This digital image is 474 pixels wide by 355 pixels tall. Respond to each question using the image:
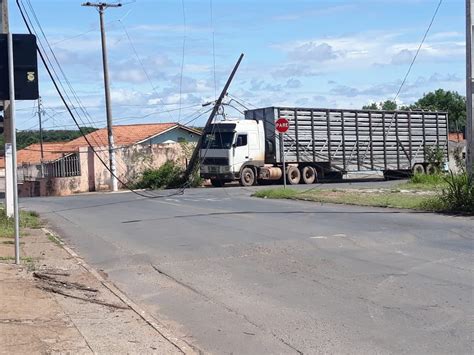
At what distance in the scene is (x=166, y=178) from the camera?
130 feet

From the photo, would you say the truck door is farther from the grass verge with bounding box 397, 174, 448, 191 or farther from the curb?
the curb

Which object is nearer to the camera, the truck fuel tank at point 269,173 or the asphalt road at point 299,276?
the asphalt road at point 299,276

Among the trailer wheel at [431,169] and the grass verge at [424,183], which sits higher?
the trailer wheel at [431,169]

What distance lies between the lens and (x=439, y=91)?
8506 centimetres

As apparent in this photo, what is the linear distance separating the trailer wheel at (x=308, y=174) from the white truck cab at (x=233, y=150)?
8.60 feet

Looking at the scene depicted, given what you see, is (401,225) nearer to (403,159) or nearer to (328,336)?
(328,336)

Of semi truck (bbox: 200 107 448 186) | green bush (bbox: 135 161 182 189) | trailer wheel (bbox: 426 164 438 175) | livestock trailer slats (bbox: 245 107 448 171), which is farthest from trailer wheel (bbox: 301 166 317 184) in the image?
green bush (bbox: 135 161 182 189)

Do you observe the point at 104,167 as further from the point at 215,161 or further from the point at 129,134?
the point at 129,134

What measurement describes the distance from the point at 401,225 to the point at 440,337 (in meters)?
8.43

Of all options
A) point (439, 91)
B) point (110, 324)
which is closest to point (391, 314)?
point (110, 324)

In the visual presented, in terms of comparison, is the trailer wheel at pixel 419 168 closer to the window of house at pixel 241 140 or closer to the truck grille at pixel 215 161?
the window of house at pixel 241 140

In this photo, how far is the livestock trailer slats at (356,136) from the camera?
37.0 m

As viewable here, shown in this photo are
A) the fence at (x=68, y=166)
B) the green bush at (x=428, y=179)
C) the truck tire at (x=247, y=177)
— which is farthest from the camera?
the fence at (x=68, y=166)

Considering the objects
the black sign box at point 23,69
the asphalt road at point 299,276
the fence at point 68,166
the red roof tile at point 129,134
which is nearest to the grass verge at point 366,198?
the asphalt road at point 299,276
